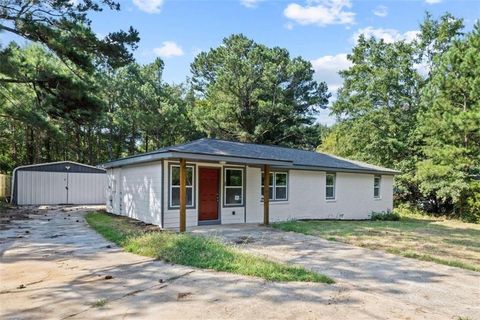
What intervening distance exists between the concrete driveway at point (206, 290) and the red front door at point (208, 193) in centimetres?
473

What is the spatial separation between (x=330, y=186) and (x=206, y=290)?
40.0 ft

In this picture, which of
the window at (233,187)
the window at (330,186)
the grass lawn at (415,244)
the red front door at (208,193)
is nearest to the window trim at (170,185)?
the red front door at (208,193)

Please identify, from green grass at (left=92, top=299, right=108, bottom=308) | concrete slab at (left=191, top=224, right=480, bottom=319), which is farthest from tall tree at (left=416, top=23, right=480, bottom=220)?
green grass at (left=92, top=299, right=108, bottom=308)

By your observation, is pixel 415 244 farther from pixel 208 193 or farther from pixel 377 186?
pixel 377 186

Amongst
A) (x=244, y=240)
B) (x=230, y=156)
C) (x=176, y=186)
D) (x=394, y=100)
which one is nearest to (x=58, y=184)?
(x=176, y=186)

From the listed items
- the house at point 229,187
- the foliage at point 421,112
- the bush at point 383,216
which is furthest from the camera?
the foliage at point 421,112

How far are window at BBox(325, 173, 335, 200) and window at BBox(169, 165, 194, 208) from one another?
6718 mm

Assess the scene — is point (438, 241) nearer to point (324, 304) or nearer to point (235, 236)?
point (235, 236)

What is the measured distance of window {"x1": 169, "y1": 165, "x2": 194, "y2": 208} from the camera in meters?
11.3

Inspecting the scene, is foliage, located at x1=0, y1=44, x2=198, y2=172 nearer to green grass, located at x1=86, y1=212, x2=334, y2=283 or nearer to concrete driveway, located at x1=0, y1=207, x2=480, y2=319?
green grass, located at x1=86, y1=212, x2=334, y2=283

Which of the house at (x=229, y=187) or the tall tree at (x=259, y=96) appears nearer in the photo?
the house at (x=229, y=187)

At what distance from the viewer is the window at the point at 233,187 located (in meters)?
12.6

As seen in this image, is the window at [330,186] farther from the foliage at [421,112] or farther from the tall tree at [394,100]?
the tall tree at [394,100]

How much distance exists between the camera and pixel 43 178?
20281mm
